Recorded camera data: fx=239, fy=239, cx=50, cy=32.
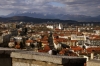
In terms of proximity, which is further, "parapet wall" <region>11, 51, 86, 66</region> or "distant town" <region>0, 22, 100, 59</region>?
"distant town" <region>0, 22, 100, 59</region>

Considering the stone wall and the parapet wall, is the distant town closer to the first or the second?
the stone wall

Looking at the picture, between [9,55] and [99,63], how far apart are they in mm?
2234

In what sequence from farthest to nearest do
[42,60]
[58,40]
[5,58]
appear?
[58,40]
[5,58]
[42,60]

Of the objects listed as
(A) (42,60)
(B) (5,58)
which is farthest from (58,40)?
(A) (42,60)

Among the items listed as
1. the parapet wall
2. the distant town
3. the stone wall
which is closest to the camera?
the parapet wall

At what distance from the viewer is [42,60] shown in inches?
192

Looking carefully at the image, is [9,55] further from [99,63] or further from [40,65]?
[99,63]

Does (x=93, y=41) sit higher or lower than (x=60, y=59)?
lower

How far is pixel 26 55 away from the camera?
16.8ft

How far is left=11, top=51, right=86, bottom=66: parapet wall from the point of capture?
4.58 metres

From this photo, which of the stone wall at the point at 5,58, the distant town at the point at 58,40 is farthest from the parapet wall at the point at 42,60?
the distant town at the point at 58,40

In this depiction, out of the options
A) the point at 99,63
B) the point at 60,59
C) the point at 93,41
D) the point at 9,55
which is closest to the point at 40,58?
the point at 60,59

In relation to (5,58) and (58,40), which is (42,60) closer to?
(5,58)

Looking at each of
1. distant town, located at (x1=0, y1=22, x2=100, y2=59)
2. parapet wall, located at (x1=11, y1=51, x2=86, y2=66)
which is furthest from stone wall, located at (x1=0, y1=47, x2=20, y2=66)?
distant town, located at (x1=0, y1=22, x2=100, y2=59)
